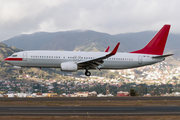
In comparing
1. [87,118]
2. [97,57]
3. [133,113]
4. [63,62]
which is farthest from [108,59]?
[87,118]

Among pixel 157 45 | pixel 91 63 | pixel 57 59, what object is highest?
pixel 157 45

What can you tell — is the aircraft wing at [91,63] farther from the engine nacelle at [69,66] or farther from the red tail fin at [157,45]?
the red tail fin at [157,45]

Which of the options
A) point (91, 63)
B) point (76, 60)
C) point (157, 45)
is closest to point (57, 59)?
point (76, 60)

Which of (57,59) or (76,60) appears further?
(76,60)

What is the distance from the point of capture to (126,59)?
47969 millimetres

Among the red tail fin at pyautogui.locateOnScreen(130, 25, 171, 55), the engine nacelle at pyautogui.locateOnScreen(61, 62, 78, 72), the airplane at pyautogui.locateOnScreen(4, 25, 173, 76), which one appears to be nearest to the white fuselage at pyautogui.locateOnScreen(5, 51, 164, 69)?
the airplane at pyautogui.locateOnScreen(4, 25, 173, 76)

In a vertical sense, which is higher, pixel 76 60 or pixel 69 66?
pixel 76 60

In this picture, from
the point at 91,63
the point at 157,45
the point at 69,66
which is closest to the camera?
the point at 69,66

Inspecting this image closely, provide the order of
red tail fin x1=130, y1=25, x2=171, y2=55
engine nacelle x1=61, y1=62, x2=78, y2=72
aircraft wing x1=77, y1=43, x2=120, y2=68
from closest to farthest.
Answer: aircraft wing x1=77, y1=43, x2=120, y2=68 < engine nacelle x1=61, y1=62, x2=78, y2=72 < red tail fin x1=130, y1=25, x2=171, y2=55

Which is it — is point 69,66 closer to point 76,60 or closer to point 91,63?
point 76,60

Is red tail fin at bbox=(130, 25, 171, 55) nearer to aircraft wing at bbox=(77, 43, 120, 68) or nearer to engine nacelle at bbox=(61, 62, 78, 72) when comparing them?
aircraft wing at bbox=(77, 43, 120, 68)

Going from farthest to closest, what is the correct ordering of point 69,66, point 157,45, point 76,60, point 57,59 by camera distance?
1. point 157,45
2. point 76,60
3. point 57,59
4. point 69,66

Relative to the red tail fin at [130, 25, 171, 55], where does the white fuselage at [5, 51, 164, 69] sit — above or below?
below

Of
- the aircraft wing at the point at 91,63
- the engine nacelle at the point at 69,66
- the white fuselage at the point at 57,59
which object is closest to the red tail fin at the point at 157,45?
the white fuselage at the point at 57,59
